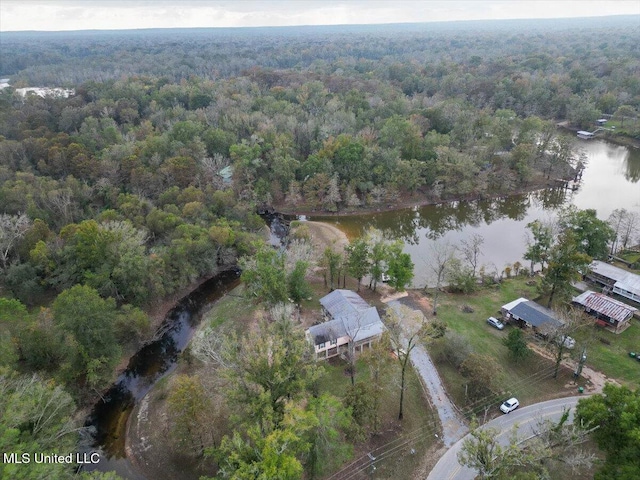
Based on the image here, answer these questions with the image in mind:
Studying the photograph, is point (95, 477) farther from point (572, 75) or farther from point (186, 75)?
point (186, 75)

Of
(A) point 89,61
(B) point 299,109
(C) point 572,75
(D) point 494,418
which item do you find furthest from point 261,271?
(A) point 89,61

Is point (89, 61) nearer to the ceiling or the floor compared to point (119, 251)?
nearer to the ceiling

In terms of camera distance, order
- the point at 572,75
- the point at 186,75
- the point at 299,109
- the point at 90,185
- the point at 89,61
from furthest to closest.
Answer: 1. the point at 89,61
2. the point at 186,75
3. the point at 572,75
4. the point at 299,109
5. the point at 90,185

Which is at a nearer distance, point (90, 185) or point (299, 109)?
point (90, 185)

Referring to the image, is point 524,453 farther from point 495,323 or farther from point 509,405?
point 495,323

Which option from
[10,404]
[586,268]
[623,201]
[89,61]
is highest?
[89,61]

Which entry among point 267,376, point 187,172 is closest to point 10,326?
point 267,376

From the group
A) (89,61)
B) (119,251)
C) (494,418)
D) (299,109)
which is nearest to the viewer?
(494,418)
